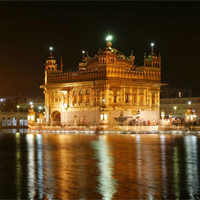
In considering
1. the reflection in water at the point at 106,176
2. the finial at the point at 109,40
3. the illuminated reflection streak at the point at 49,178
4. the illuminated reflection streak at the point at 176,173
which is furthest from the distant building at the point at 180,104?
the illuminated reflection streak at the point at 49,178

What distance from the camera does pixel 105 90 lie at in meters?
62.6

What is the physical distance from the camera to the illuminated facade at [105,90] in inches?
2477

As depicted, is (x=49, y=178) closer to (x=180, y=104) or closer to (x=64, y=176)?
(x=64, y=176)

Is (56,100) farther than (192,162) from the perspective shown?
Yes

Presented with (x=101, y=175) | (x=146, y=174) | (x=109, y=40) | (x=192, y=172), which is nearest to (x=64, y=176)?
(x=101, y=175)

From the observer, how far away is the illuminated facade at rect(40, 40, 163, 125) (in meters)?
62.9

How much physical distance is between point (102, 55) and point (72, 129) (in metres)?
10.0

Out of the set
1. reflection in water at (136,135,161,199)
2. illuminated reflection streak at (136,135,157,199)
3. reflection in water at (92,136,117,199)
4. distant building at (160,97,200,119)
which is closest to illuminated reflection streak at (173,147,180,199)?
reflection in water at (136,135,161,199)

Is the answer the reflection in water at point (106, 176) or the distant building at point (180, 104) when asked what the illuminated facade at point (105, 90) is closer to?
the distant building at point (180, 104)

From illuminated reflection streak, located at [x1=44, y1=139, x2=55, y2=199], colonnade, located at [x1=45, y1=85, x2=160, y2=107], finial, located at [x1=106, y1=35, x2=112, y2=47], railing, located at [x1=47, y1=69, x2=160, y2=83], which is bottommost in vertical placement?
illuminated reflection streak, located at [x1=44, y1=139, x2=55, y2=199]

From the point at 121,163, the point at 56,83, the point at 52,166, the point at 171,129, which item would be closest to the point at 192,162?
the point at 121,163

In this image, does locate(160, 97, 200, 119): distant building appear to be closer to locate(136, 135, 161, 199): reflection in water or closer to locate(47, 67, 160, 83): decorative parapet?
locate(47, 67, 160, 83): decorative parapet

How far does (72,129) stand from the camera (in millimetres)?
61062

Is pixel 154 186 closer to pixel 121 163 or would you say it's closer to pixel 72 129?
pixel 121 163
